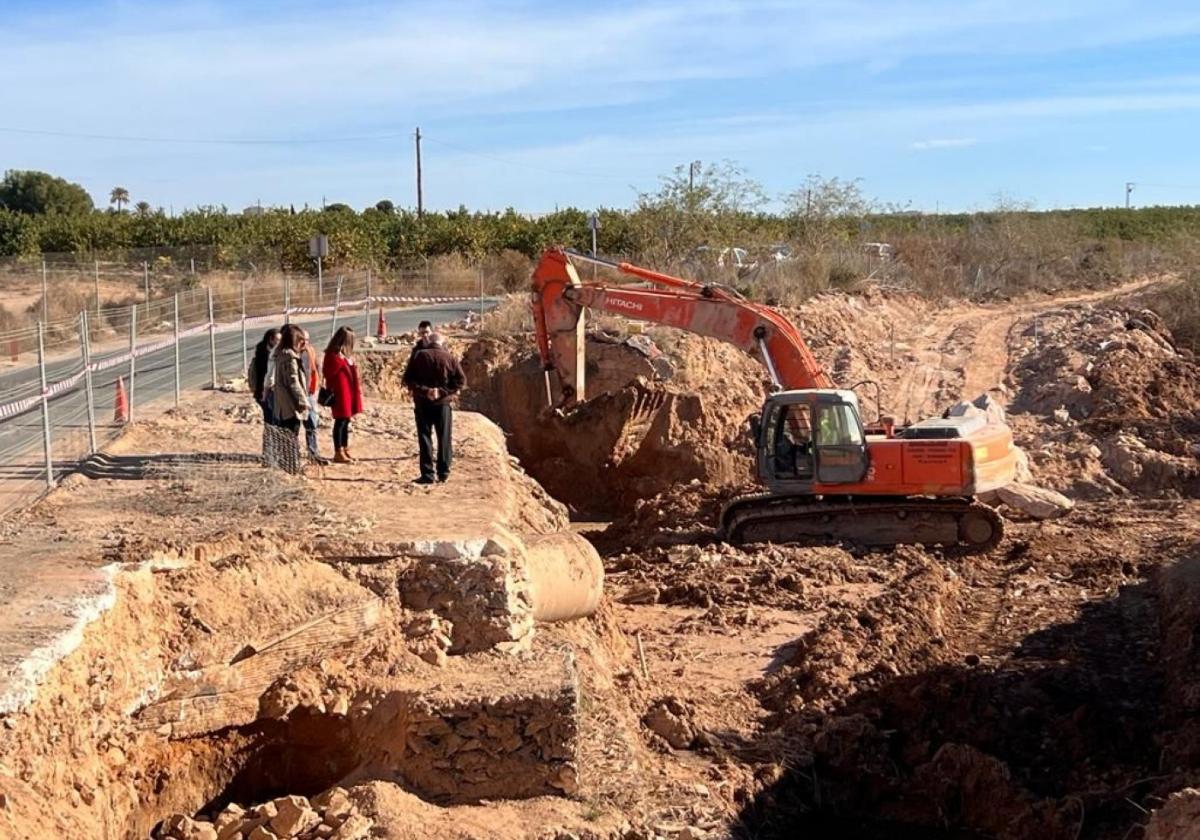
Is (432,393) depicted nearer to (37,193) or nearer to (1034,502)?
(1034,502)

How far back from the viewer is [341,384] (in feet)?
44.5

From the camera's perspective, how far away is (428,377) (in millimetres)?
12680

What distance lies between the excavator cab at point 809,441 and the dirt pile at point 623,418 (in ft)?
13.1

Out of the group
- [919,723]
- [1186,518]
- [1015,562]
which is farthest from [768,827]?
[1186,518]

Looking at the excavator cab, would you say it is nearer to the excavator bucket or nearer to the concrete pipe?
the excavator bucket

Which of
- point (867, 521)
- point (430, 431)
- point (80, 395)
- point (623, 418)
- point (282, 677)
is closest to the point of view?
point (282, 677)

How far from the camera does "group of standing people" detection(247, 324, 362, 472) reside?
1284cm

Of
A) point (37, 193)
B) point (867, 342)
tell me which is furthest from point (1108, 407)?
point (37, 193)

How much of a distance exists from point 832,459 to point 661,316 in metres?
3.21

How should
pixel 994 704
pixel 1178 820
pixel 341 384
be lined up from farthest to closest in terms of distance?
→ pixel 341 384 → pixel 994 704 → pixel 1178 820

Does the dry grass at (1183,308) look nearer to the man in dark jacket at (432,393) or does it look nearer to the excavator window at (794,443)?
the excavator window at (794,443)

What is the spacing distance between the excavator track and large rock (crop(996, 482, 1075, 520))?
1.19 meters

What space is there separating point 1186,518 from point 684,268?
17.8 metres

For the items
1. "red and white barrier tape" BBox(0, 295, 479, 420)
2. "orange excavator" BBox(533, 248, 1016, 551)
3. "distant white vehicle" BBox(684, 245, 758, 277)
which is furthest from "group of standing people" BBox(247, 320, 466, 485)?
"distant white vehicle" BBox(684, 245, 758, 277)
